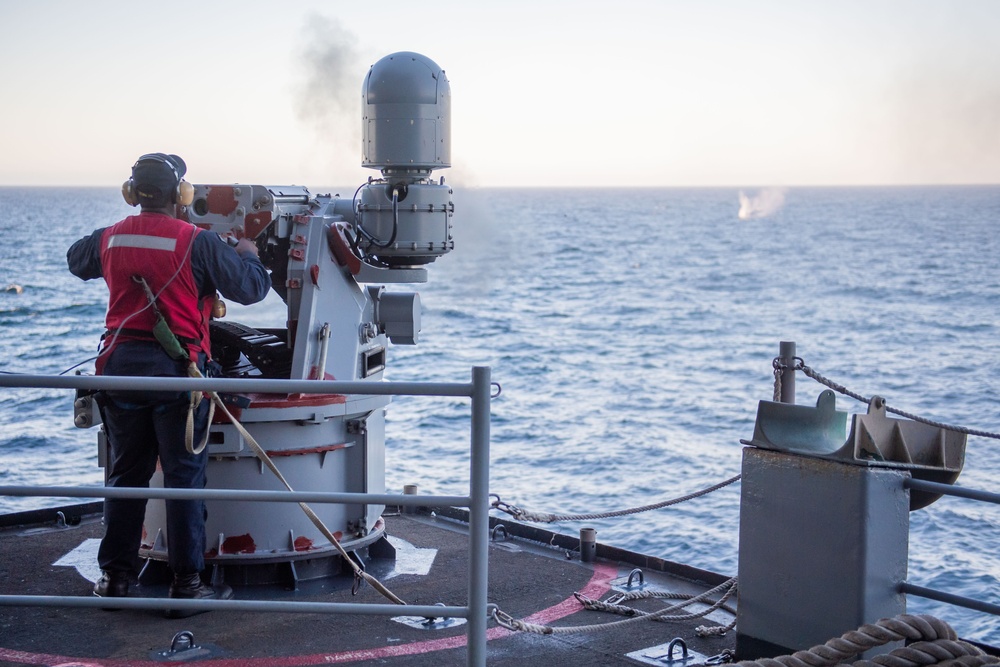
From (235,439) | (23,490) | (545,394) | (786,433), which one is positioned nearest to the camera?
(23,490)

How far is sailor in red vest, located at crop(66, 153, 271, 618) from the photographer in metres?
5.49

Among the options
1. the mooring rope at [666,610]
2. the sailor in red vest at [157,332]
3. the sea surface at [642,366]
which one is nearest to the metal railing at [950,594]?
the mooring rope at [666,610]

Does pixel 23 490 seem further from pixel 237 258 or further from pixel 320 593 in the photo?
pixel 320 593

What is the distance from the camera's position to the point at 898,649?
13.1ft

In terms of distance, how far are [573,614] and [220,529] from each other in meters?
1.82

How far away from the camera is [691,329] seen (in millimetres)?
36594

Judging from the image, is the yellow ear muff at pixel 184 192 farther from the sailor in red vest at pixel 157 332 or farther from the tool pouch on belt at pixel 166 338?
the tool pouch on belt at pixel 166 338

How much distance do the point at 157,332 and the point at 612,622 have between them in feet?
7.99

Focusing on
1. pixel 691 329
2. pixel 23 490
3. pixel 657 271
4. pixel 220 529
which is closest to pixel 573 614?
pixel 220 529

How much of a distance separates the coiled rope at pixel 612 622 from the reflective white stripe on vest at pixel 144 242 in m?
2.17

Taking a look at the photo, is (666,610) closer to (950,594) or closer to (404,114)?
(950,594)

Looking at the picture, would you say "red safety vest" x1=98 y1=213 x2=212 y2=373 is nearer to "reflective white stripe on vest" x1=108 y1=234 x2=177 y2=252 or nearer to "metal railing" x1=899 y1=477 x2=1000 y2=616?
"reflective white stripe on vest" x1=108 y1=234 x2=177 y2=252

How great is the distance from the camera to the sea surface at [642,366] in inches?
566

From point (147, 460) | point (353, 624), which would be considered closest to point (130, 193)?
point (147, 460)
